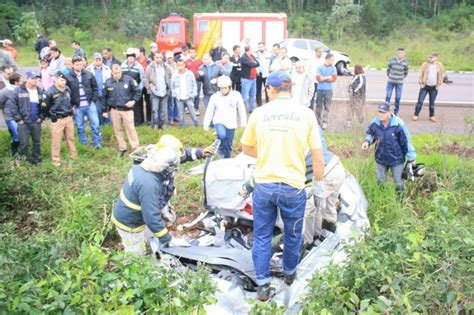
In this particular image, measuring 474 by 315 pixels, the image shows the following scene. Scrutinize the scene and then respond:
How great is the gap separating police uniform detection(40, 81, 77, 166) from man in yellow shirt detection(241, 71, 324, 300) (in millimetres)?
5011

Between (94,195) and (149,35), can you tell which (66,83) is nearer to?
(94,195)

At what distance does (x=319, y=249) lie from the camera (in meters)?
4.53

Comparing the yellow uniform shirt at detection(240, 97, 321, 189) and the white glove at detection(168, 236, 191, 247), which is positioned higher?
the yellow uniform shirt at detection(240, 97, 321, 189)

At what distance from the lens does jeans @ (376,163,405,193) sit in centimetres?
637

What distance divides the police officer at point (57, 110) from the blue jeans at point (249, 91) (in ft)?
14.5

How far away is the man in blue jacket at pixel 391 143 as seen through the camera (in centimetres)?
623

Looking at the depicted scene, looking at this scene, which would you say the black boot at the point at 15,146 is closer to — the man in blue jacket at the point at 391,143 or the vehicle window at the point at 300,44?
the man in blue jacket at the point at 391,143

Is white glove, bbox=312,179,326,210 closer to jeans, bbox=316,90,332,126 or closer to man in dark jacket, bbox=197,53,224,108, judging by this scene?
jeans, bbox=316,90,332,126

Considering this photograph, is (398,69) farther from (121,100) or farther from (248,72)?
(121,100)

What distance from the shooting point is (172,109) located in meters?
11.0

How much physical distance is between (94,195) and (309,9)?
38075mm

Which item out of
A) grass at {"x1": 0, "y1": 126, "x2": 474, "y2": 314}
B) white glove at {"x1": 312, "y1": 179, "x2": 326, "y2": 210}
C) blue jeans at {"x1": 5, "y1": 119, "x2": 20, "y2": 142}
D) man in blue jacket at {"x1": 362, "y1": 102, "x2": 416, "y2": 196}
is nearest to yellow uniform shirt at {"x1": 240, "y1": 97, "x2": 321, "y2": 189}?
white glove at {"x1": 312, "y1": 179, "x2": 326, "y2": 210}

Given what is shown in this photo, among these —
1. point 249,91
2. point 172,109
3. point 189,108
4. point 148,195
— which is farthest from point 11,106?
point 249,91

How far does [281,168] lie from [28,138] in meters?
5.80
